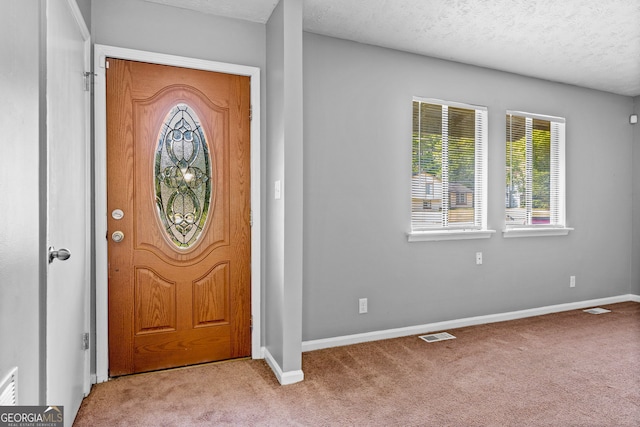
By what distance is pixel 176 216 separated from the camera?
8.61 feet

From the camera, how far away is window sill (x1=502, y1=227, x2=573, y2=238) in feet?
12.6

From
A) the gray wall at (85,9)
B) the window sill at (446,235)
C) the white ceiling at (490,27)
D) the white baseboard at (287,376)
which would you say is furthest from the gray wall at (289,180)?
the window sill at (446,235)

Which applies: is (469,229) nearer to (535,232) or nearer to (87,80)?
(535,232)

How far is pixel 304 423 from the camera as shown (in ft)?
6.50

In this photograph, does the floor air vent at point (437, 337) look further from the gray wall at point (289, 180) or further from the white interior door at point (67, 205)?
the white interior door at point (67, 205)

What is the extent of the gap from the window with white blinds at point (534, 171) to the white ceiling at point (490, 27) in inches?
23.6

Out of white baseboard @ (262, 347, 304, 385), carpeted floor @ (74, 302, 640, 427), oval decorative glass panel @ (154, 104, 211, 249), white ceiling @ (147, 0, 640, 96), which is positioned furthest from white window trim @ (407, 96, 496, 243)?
oval decorative glass panel @ (154, 104, 211, 249)

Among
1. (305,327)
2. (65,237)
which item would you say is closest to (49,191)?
(65,237)

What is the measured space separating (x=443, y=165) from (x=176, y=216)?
2388 millimetres

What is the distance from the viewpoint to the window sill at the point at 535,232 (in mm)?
3832

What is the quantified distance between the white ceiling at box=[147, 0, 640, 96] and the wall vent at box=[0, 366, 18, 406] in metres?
2.32

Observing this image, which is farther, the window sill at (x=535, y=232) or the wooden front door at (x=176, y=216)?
the window sill at (x=535, y=232)

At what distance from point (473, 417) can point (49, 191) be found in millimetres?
2320

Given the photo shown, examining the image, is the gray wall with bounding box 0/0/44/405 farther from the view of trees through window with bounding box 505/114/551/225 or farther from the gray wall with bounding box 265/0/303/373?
the view of trees through window with bounding box 505/114/551/225
